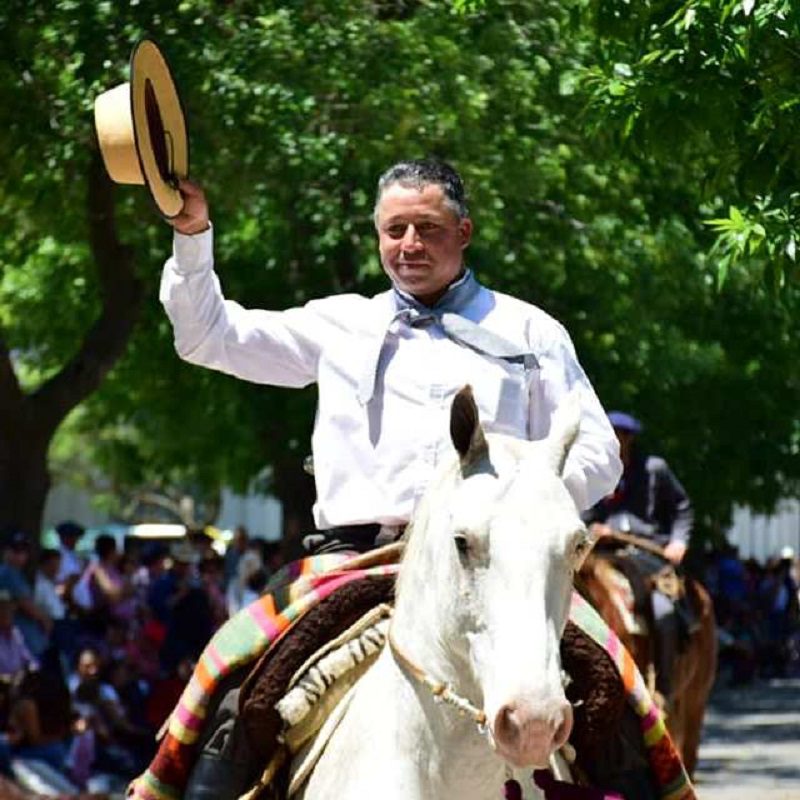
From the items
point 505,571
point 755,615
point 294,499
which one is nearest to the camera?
point 505,571

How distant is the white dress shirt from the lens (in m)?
7.20

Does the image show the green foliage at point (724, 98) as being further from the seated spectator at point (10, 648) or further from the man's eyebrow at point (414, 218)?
the seated spectator at point (10, 648)

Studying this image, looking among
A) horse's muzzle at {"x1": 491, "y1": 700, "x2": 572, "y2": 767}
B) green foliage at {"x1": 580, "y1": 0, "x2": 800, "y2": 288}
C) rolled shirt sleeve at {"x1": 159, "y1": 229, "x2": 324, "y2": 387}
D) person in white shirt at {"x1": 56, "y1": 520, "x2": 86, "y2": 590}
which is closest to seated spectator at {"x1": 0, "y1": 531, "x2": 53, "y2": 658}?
person in white shirt at {"x1": 56, "y1": 520, "x2": 86, "y2": 590}

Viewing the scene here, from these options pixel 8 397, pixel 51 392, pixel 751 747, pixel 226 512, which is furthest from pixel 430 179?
pixel 226 512

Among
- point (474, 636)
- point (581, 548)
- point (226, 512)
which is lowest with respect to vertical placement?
point (226, 512)

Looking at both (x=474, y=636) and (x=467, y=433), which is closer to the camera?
(x=474, y=636)

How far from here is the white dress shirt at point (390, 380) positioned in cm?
720

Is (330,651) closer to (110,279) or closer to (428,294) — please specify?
(428,294)

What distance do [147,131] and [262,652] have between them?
1431 mm

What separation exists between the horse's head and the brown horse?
850 cm

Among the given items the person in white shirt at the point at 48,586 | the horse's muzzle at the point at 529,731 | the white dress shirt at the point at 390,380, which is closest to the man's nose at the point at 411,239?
the white dress shirt at the point at 390,380

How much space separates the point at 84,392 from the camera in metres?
21.8

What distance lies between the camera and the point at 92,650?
20594 millimetres

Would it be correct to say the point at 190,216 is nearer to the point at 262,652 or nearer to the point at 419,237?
the point at 419,237
